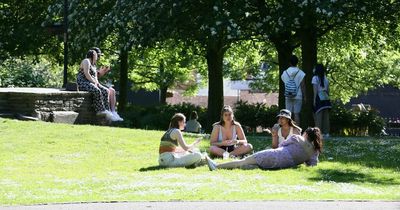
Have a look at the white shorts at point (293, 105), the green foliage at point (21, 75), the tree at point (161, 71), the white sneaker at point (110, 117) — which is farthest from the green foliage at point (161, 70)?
the white shorts at point (293, 105)

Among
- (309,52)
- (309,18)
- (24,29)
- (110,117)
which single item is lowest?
(110,117)

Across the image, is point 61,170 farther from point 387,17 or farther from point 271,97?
point 271,97

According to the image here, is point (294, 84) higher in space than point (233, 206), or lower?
higher

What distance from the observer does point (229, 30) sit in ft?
65.9

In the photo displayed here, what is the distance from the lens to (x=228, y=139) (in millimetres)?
13266

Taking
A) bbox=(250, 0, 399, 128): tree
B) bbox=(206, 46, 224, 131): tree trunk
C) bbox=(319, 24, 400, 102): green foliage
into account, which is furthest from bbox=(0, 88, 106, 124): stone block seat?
bbox=(319, 24, 400, 102): green foliage

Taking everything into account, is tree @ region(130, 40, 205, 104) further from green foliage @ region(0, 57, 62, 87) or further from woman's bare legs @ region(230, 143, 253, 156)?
woman's bare legs @ region(230, 143, 253, 156)

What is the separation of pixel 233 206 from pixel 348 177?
10.7 feet

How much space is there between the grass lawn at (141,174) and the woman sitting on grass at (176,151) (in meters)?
0.21

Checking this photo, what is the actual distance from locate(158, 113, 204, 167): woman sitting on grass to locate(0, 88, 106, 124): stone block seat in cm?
681

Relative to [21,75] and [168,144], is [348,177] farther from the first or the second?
[21,75]

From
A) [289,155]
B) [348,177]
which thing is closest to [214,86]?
[289,155]

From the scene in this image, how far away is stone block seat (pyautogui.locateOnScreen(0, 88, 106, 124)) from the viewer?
18375mm

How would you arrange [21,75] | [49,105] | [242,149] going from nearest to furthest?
[242,149]
[49,105]
[21,75]
